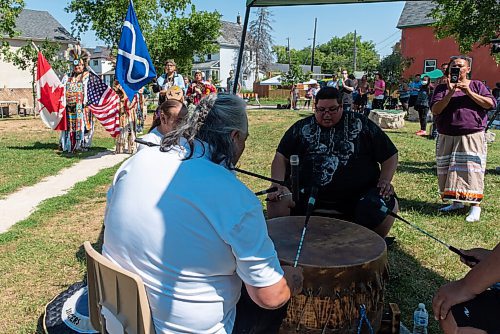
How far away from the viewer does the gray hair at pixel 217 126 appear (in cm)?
167

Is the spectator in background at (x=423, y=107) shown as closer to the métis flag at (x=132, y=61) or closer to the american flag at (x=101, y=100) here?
the american flag at (x=101, y=100)

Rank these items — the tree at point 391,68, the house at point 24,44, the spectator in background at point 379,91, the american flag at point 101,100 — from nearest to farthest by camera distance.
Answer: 1. the american flag at point 101,100
2. the spectator in background at point 379,91
3. the house at point 24,44
4. the tree at point 391,68

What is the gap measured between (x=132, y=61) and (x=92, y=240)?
2.27 m

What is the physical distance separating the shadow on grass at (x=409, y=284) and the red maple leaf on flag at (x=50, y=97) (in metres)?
6.84

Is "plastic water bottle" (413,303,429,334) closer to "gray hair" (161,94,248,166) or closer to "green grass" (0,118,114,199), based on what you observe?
"gray hair" (161,94,248,166)

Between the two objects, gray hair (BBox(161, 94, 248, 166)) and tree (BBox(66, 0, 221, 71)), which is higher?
tree (BBox(66, 0, 221, 71))

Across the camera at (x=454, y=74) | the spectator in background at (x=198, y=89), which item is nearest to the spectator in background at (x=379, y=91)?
the spectator in background at (x=198, y=89)

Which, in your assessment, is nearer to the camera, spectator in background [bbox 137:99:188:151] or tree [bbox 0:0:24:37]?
spectator in background [bbox 137:99:188:151]

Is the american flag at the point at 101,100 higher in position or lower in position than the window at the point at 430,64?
lower

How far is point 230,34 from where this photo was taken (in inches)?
2147

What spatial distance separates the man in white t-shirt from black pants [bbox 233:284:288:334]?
0.21 m

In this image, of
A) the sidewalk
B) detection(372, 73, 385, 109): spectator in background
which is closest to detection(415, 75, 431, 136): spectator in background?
detection(372, 73, 385, 109): spectator in background

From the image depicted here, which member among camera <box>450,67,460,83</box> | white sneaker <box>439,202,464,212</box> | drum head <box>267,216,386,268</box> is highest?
camera <box>450,67,460,83</box>

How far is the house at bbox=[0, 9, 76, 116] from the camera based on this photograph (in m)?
20.7
